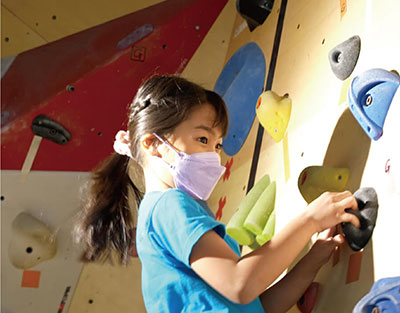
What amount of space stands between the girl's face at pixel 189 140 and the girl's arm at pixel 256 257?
243 millimetres

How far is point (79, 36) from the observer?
2387mm

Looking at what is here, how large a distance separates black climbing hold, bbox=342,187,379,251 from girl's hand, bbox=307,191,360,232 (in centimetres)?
1

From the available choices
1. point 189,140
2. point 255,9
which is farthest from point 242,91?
point 189,140

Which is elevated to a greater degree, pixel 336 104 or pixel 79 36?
pixel 79 36

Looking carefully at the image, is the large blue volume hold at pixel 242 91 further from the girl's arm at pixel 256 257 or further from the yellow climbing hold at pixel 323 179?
the girl's arm at pixel 256 257

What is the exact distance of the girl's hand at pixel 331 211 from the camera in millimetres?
1054

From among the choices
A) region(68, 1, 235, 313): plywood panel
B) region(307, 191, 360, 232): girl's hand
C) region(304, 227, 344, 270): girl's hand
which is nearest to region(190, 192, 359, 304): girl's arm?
region(307, 191, 360, 232): girl's hand

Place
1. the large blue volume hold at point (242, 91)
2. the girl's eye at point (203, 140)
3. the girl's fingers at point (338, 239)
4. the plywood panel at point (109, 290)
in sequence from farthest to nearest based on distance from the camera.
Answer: the plywood panel at point (109, 290) → the large blue volume hold at point (242, 91) → the girl's eye at point (203, 140) → the girl's fingers at point (338, 239)

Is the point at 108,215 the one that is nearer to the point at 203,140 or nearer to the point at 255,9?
the point at 203,140

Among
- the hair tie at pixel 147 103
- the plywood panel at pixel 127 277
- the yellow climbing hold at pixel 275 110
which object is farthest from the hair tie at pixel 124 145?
the plywood panel at pixel 127 277

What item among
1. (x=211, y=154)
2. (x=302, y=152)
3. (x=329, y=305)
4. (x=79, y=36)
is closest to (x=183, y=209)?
(x=211, y=154)

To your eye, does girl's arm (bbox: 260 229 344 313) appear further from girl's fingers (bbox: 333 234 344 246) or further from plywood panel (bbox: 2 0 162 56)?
plywood panel (bbox: 2 0 162 56)

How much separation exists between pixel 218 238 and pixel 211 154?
0.25 m

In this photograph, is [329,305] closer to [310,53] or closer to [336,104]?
[336,104]
